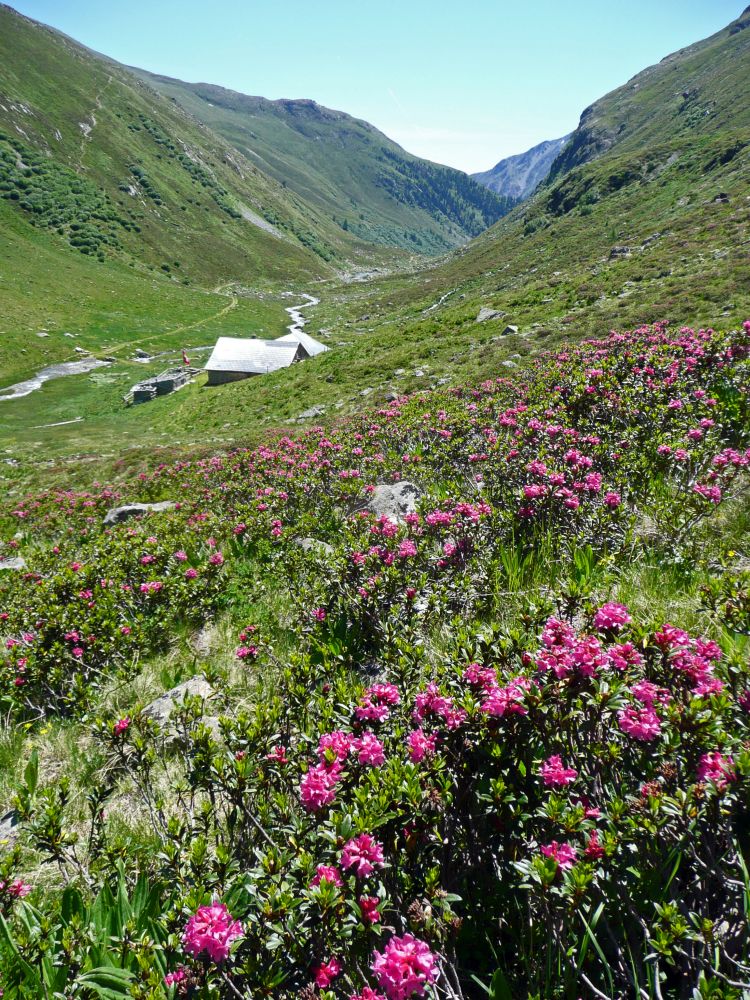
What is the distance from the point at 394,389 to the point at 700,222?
3408 centimetres

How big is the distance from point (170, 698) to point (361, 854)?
338 centimetres

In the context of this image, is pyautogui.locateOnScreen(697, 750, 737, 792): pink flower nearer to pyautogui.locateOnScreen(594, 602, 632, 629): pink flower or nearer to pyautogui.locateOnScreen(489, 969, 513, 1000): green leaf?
pyautogui.locateOnScreen(594, 602, 632, 629): pink flower

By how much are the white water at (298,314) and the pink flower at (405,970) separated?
76.9 meters

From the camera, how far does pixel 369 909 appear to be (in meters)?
1.95

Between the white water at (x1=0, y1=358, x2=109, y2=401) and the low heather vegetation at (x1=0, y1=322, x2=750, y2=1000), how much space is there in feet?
174

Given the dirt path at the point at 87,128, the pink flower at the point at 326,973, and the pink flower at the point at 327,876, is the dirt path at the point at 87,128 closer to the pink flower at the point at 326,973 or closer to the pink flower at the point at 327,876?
the pink flower at the point at 327,876

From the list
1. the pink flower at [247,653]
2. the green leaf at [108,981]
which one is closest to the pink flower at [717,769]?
the green leaf at [108,981]

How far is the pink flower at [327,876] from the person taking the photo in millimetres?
1986

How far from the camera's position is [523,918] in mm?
2201

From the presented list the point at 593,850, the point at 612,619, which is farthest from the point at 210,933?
the point at 612,619

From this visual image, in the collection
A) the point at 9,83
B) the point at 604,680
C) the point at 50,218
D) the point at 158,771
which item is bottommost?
the point at 158,771

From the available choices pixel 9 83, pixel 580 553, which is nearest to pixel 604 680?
pixel 580 553

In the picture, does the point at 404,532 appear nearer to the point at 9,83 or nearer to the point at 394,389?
the point at 394,389

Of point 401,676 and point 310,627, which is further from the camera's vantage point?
point 310,627
